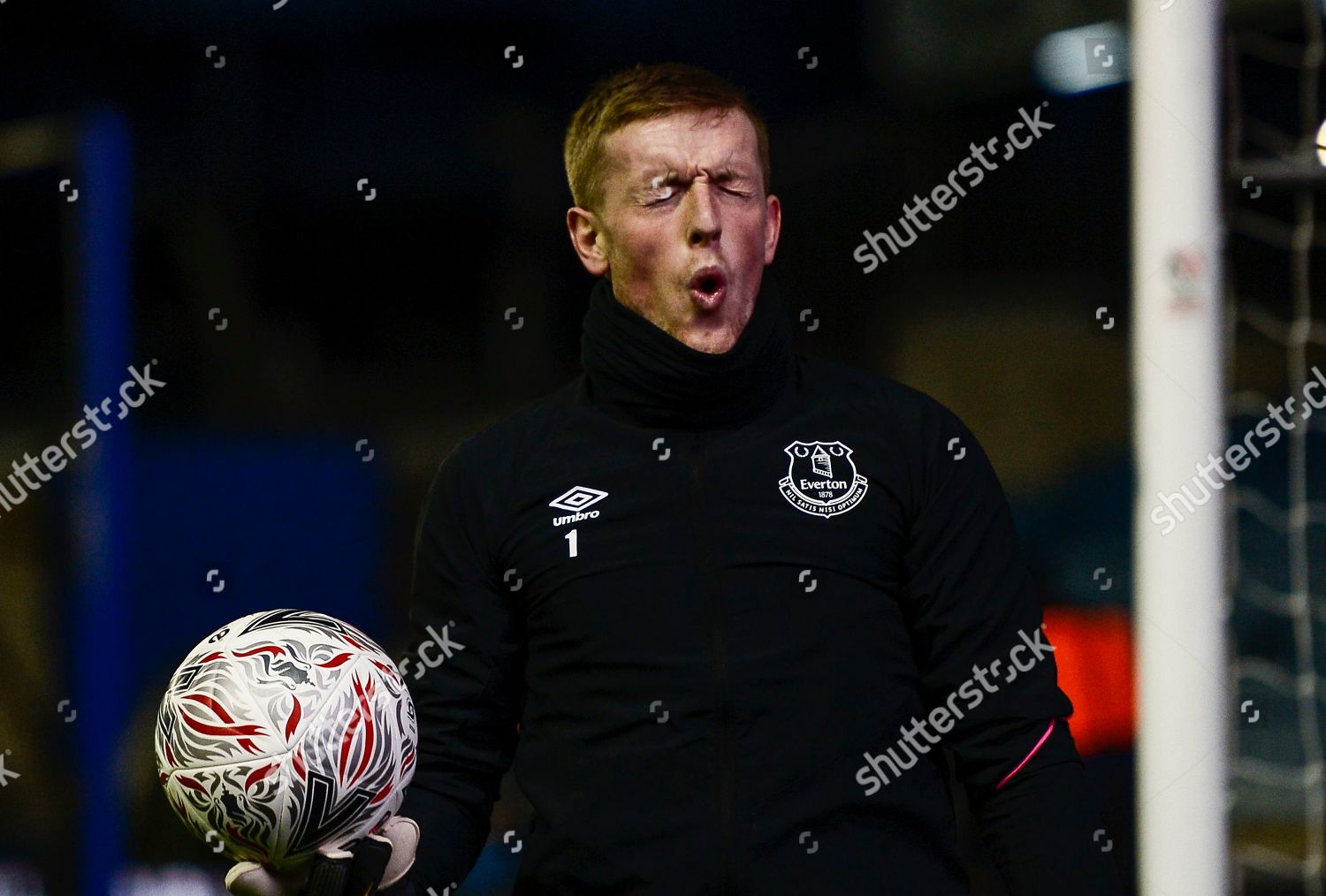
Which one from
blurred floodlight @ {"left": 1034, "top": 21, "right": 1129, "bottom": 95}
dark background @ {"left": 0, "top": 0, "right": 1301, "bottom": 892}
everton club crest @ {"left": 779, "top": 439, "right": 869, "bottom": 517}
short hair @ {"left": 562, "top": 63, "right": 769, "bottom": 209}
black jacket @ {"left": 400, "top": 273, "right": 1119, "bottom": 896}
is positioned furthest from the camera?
dark background @ {"left": 0, "top": 0, "right": 1301, "bottom": 892}

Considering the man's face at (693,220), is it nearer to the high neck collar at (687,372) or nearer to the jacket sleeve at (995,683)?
the high neck collar at (687,372)

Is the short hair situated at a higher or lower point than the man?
higher

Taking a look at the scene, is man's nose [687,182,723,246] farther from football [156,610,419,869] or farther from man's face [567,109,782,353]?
football [156,610,419,869]

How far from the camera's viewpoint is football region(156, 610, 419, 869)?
81.7 inches

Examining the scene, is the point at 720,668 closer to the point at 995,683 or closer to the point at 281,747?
the point at 995,683

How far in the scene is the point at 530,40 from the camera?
20.9 feet

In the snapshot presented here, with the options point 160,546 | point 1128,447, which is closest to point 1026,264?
point 1128,447

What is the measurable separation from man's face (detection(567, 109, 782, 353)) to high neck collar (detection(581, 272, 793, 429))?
4 cm

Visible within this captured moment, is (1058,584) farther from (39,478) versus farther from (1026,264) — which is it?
(39,478)

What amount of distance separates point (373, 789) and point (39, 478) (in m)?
3.59

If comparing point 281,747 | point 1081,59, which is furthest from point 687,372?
point 1081,59

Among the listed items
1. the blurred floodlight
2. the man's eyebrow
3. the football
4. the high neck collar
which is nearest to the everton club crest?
the high neck collar

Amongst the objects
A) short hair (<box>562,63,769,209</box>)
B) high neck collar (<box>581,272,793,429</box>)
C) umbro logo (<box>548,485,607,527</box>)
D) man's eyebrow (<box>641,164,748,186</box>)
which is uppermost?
short hair (<box>562,63,769,209</box>)

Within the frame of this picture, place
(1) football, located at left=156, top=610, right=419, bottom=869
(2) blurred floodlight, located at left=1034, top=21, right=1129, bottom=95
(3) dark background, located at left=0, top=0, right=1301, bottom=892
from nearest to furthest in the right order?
(1) football, located at left=156, top=610, right=419, bottom=869
(2) blurred floodlight, located at left=1034, top=21, right=1129, bottom=95
(3) dark background, located at left=0, top=0, right=1301, bottom=892
